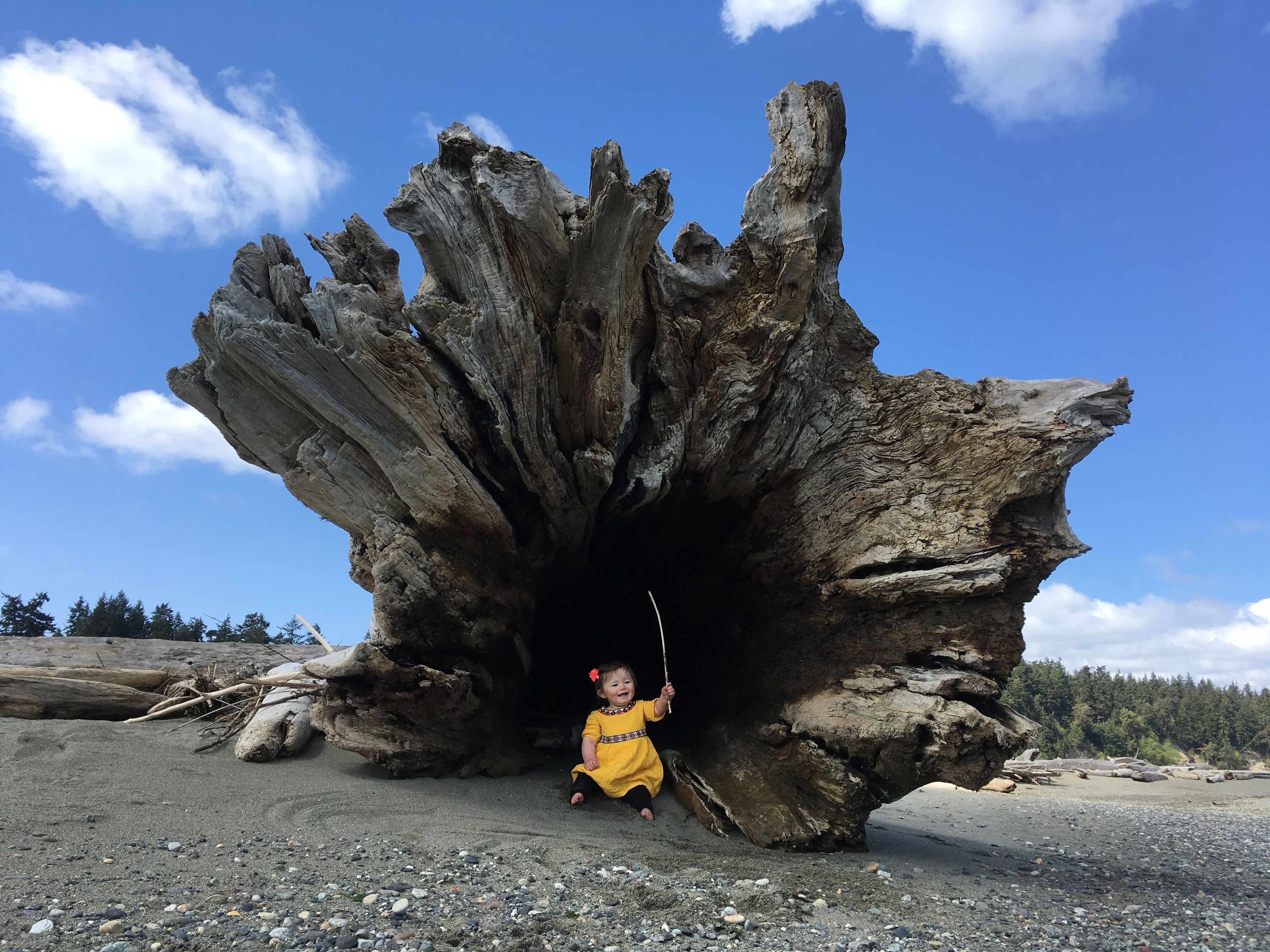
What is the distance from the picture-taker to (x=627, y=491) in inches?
255

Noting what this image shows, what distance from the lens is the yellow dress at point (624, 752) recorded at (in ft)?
21.0

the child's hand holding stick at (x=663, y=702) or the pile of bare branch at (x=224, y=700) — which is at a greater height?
the child's hand holding stick at (x=663, y=702)

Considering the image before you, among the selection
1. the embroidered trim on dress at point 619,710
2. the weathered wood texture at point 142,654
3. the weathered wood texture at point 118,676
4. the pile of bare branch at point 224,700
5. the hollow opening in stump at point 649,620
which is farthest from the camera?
the weathered wood texture at point 142,654

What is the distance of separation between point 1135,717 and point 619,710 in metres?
63.7

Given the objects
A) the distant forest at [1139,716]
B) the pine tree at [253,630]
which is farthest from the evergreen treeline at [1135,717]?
the pine tree at [253,630]

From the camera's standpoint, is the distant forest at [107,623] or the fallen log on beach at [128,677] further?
the distant forest at [107,623]

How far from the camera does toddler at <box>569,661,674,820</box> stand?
636 cm

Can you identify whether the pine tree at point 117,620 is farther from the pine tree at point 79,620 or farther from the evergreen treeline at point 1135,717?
the evergreen treeline at point 1135,717

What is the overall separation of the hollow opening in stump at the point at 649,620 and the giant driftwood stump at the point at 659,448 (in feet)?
1.75

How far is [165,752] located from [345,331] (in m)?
3.94

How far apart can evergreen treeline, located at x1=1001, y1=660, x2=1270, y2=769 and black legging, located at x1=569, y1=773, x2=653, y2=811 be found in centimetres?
4962

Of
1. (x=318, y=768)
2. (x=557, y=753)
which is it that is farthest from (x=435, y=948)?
(x=557, y=753)

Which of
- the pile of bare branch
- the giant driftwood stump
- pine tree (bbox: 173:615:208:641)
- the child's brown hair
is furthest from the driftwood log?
pine tree (bbox: 173:615:208:641)

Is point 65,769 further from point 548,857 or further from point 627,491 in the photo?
point 627,491
